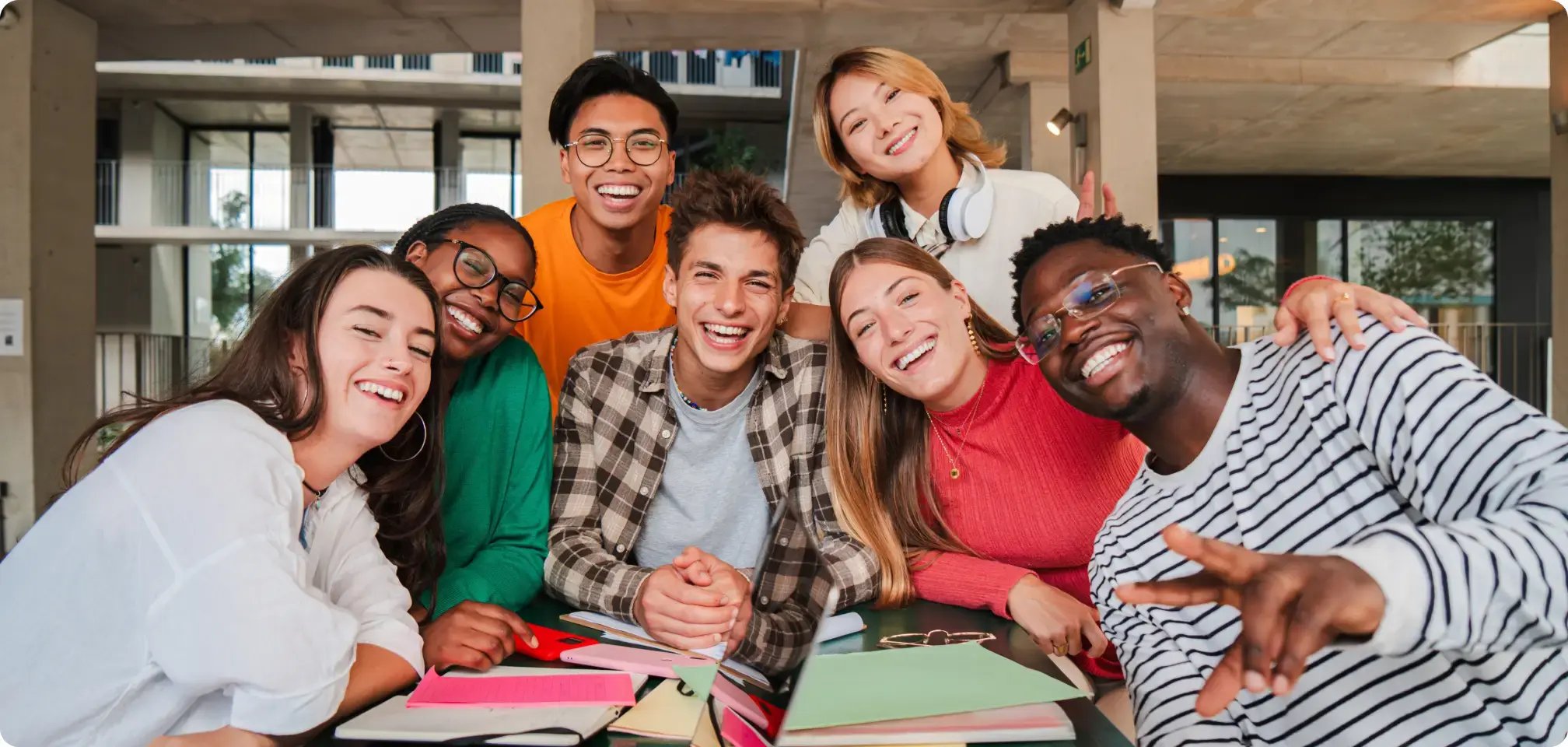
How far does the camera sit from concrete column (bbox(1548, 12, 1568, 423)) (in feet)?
20.0

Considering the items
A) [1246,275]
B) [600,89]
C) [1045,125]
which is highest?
[1045,125]

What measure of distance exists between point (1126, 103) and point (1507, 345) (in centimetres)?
1028

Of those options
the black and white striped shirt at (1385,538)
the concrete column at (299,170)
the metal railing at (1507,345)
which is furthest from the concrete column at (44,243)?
the metal railing at (1507,345)

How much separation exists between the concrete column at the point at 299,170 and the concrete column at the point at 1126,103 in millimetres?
13797

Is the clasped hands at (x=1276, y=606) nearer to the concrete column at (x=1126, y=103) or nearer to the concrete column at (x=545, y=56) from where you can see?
the concrete column at (x=545, y=56)

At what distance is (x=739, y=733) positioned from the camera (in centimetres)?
105

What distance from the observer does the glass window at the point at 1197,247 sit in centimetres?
1218

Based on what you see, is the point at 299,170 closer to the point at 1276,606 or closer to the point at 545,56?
the point at 545,56

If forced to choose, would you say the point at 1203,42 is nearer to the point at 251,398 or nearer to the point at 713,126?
the point at 251,398

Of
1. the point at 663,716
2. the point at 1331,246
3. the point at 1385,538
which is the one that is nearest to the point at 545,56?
the point at 663,716

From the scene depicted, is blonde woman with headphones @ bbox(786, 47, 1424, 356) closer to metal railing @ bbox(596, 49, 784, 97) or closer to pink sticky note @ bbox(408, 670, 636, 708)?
pink sticky note @ bbox(408, 670, 636, 708)

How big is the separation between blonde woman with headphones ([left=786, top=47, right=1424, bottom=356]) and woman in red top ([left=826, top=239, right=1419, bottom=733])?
0.65 m

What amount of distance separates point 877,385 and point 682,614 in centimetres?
77

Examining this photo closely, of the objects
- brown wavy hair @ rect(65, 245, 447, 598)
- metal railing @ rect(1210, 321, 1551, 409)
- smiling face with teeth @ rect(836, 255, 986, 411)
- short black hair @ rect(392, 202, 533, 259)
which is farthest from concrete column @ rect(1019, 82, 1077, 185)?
brown wavy hair @ rect(65, 245, 447, 598)
